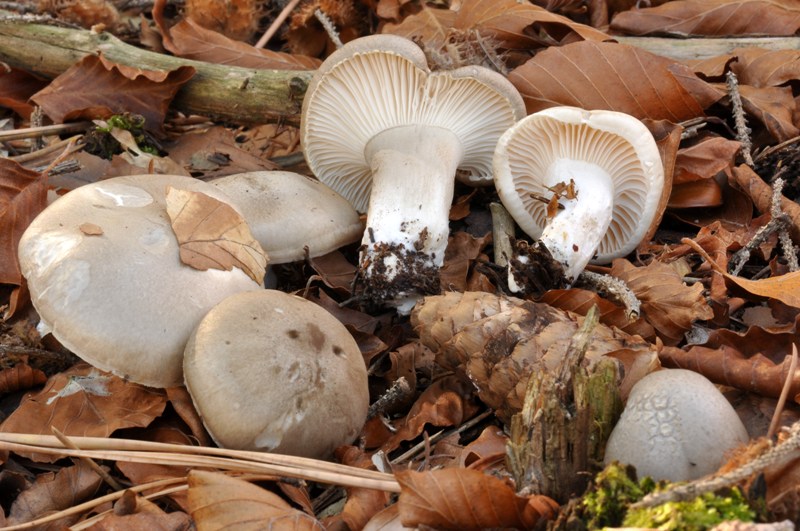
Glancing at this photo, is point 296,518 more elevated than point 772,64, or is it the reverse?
point 772,64

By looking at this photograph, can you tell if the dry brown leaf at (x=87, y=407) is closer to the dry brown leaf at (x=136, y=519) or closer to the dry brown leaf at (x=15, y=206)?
the dry brown leaf at (x=136, y=519)

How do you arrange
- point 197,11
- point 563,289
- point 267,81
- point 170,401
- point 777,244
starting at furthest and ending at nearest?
1. point 197,11
2. point 267,81
3. point 777,244
4. point 563,289
5. point 170,401

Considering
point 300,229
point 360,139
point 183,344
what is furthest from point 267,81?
point 183,344

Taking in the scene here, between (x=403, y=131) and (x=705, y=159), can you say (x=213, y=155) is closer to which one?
(x=403, y=131)

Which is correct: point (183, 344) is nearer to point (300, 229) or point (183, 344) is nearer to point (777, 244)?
point (300, 229)

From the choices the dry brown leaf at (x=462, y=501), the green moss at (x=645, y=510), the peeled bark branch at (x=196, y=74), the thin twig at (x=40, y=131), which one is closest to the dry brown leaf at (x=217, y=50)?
the peeled bark branch at (x=196, y=74)
